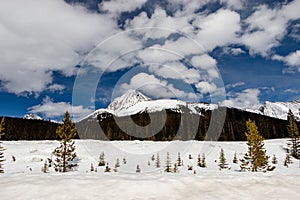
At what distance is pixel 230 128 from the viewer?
118 meters

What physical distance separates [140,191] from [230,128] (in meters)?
121

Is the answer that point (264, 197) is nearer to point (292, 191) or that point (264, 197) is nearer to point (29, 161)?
point (292, 191)

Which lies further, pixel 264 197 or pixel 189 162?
pixel 189 162

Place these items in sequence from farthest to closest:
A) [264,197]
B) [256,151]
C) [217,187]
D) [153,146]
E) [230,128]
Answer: [230,128]
[153,146]
[256,151]
[217,187]
[264,197]

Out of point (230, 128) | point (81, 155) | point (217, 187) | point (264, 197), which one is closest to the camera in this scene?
point (264, 197)

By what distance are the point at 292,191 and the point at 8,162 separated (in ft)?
76.2

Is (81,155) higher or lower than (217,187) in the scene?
lower

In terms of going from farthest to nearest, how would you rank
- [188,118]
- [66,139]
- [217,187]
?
[188,118]
[66,139]
[217,187]

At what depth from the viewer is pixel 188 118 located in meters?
141

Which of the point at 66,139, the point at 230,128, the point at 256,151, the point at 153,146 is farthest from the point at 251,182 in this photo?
the point at 230,128

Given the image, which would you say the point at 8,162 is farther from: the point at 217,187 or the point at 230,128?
the point at 230,128

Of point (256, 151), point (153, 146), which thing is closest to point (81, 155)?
point (153, 146)

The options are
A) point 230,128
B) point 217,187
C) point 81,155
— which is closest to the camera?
point 217,187

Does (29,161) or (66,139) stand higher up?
(66,139)
